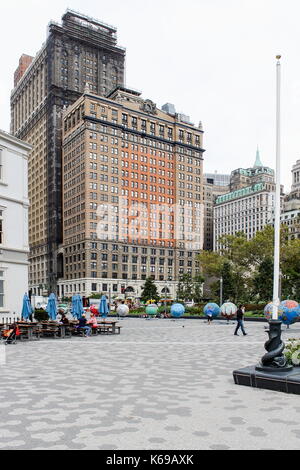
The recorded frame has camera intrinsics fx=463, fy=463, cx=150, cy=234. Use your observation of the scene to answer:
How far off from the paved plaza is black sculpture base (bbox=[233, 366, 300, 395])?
0.75 feet

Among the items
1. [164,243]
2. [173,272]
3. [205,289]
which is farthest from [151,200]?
[205,289]

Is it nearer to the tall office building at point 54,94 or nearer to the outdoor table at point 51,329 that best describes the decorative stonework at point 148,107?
the tall office building at point 54,94

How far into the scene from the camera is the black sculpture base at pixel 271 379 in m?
9.67

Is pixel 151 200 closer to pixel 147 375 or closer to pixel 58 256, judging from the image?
pixel 58 256

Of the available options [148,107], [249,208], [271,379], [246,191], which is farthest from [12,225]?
[246,191]

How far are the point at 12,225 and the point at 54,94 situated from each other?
388 ft

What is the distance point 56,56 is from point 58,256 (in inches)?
2341

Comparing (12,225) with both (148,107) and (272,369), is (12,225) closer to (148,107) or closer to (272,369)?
(272,369)

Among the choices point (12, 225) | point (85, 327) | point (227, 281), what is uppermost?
point (12, 225)

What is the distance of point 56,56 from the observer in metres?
138

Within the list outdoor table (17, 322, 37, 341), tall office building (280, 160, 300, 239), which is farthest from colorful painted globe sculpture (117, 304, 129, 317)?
tall office building (280, 160, 300, 239)

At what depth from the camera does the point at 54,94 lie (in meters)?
136

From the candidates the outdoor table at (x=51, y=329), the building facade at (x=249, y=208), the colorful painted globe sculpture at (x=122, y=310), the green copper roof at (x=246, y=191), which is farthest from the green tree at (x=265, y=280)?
the green copper roof at (x=246, y=191)
